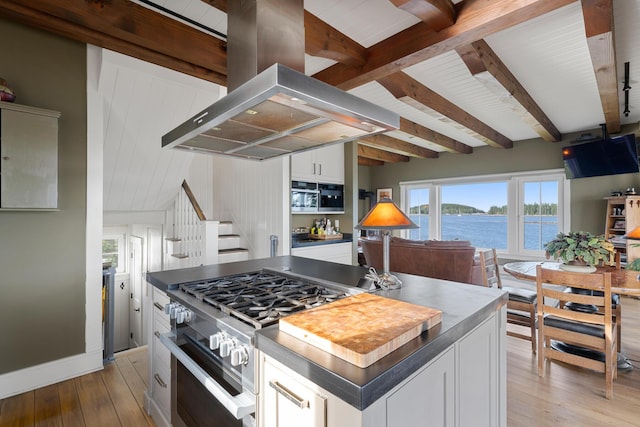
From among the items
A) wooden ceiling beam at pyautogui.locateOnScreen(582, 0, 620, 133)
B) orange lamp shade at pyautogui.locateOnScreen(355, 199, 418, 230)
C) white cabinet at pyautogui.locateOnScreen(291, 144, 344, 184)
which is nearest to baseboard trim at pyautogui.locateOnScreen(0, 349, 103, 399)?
orange lamp shade at pyautogui.locateOnScreen(355, 199, 418, 230)

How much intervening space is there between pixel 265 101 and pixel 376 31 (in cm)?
175

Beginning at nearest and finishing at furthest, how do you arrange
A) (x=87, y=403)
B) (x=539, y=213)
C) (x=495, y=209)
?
(x=87, y=403) < (x=539, y=213) < (x=495, y=209)

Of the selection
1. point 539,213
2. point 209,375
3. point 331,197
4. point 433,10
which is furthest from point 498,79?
point 539,213

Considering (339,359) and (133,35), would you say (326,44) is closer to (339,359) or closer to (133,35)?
(133,35)

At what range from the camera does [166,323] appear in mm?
1736

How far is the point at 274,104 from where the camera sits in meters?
1.21

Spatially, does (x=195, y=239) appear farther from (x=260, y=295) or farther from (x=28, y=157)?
(x=260, y=295)

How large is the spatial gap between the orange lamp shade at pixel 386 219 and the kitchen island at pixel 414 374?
32 centimetres

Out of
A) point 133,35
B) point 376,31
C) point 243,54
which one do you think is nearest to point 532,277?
point 376,31

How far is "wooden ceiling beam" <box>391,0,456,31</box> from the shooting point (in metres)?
1.87

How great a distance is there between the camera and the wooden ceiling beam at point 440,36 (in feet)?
6.13

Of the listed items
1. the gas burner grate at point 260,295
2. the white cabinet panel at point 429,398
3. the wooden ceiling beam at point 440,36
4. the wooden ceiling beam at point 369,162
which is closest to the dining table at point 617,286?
the wooden ceiling beam at point 440,36

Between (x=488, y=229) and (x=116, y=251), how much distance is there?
7339 millimetres

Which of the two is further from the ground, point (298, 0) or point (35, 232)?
point (298, 0)
